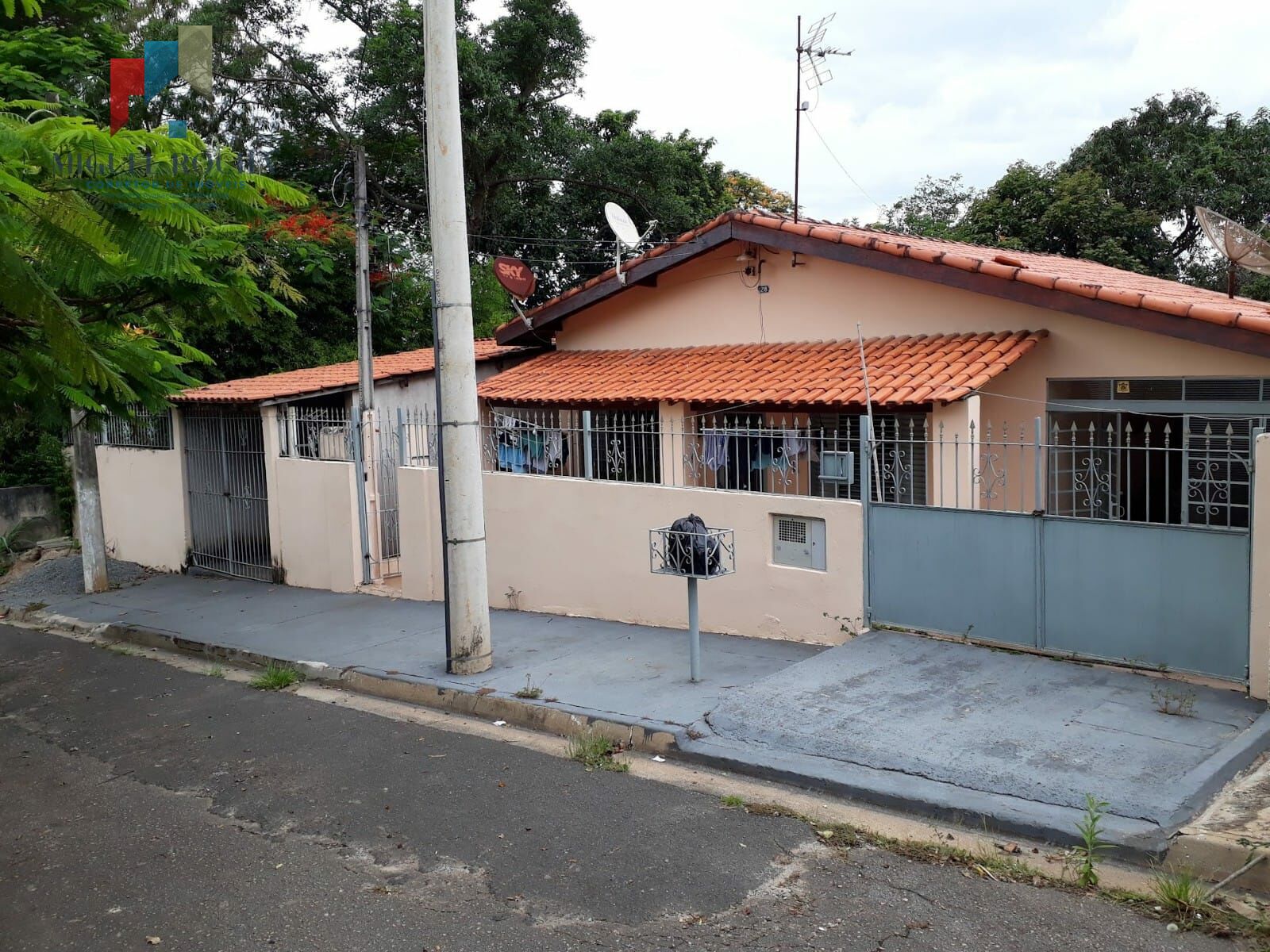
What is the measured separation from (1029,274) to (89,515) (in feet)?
37.9

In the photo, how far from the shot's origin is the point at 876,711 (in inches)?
257

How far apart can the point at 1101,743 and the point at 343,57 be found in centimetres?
2157

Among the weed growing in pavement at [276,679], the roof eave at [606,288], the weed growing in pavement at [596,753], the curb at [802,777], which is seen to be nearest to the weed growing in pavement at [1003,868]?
the curb at [802,777]

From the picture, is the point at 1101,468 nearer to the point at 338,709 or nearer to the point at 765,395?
the point at 765,395

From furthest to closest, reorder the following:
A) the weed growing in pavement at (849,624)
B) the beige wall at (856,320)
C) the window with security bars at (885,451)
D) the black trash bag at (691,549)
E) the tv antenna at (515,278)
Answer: the tv antenna at (515,278) < the beige wall at (856,320) < the window with security bars at (885,451) < the weed growing in pavement at (849,624) < the black trash bag at (691,549)

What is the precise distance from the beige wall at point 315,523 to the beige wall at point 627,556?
98 centimetres

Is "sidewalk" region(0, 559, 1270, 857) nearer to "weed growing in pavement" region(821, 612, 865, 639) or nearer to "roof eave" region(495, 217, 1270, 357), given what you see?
"weed growing in pavement" region(821, 612, 865, 639)

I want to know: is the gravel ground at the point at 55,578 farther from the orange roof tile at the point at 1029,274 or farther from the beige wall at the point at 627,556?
the orange roof tile at the point at 1029,274

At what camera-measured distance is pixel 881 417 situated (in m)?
10.1

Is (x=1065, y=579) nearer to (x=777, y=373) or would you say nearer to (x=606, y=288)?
(x=777, y=373)

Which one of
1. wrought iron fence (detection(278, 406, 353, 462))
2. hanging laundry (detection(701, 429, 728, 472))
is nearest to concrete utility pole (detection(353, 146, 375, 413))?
wrought iron fence (detection(278, 406, 353, 462))

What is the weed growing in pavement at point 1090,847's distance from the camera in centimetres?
447

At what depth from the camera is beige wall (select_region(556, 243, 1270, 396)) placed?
9336 mm
